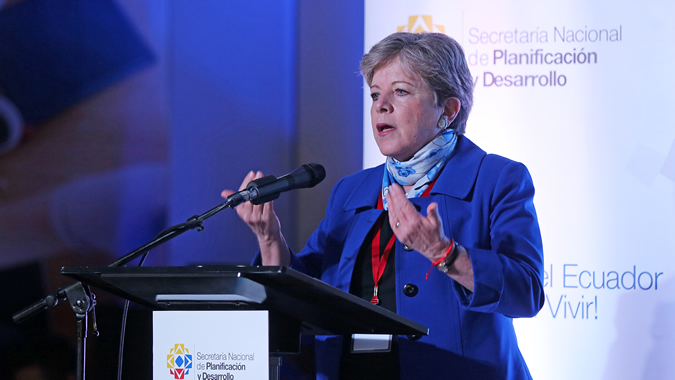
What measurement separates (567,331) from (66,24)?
262cm

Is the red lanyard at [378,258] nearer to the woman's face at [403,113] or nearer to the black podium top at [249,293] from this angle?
the woman's face at [403,113]

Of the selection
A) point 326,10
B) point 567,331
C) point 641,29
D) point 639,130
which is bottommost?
point 567,331

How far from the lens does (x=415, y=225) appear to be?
1.31 metres

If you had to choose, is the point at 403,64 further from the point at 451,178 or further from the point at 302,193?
the point at 302,193

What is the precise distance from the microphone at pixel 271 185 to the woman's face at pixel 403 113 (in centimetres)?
33

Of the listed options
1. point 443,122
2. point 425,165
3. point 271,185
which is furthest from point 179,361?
point 443,122

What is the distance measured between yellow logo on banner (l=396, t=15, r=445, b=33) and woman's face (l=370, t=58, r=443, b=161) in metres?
1.09

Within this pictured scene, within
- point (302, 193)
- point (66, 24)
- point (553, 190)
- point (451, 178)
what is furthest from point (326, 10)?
point (451, 178)

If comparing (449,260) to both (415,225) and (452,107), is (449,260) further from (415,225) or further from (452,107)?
(452,107)

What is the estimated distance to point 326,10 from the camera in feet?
10.7

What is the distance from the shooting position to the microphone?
1523mm

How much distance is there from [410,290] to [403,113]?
0.54 m

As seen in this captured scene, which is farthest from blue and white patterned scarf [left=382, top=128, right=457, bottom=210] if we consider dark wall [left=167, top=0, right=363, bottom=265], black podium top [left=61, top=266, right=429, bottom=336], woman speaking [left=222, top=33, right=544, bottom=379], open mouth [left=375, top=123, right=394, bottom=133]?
dark wall [left=167, top=0, right=363, bottom=265]

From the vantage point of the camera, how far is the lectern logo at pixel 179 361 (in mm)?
1142
